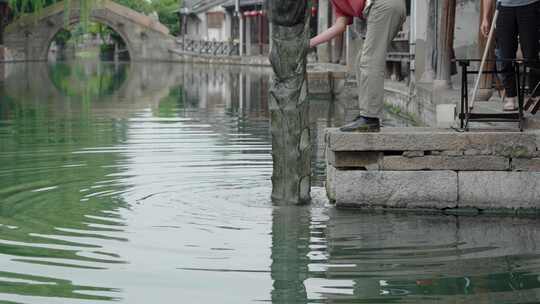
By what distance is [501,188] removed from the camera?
8.42 metres

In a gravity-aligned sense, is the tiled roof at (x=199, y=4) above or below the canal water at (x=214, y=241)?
above

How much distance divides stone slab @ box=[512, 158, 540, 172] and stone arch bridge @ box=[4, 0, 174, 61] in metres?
57.1

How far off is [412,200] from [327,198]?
2.68 feet

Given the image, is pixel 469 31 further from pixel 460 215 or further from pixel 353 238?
pixel 353 238

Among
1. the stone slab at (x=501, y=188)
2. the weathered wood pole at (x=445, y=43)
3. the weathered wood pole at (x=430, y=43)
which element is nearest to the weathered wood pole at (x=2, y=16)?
the weathered wood pole at (x=430, y=43)

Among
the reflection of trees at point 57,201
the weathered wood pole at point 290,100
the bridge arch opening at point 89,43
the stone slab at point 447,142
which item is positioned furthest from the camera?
the bridge arch opening at point 89,43

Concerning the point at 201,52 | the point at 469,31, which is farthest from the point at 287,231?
the point at 201,52

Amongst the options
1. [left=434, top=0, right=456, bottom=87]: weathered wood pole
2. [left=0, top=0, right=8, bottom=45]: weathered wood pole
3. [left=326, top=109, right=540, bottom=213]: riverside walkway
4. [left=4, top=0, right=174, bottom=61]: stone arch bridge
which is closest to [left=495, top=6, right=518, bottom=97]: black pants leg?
[left=326, top=109, right=540, bottom=213]: riverside walkway

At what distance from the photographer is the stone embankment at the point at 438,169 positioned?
8.31 metres

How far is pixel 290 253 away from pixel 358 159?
62.6 inches

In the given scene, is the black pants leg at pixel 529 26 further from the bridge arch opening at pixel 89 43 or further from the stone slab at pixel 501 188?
the bridge arch opening at pixel 89 43

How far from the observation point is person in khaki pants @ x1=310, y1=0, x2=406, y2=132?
846 centimetres

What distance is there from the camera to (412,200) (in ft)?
27.9

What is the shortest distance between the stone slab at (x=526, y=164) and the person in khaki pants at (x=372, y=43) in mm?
1007
